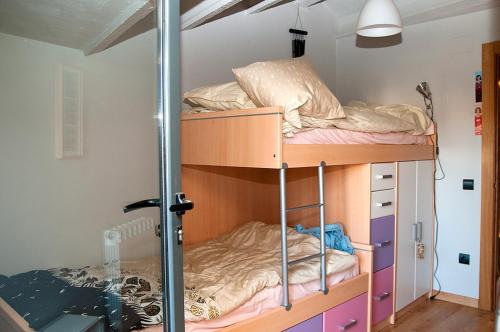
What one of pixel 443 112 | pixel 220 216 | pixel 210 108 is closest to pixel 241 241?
pixel 220 216

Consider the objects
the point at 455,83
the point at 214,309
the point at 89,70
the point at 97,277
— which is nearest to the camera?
the point at 89,70

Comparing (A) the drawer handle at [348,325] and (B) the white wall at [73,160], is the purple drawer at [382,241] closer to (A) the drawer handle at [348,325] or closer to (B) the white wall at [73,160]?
(A) the drawer handle at [348,325]

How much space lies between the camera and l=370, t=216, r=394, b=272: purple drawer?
2728 mm

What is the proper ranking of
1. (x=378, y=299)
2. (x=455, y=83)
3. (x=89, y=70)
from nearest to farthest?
(x=89, y=70) → (x=378, y=299) → (x=455, y=83)

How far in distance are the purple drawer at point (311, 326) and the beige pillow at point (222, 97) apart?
1.14 m

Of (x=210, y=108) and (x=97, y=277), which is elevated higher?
(x=210, y=108)

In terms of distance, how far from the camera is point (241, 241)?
9.32 feet

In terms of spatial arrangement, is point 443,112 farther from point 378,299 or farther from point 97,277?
point 97,277

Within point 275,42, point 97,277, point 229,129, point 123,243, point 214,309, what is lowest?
point 214,309

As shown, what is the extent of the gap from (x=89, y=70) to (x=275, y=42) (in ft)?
7.77

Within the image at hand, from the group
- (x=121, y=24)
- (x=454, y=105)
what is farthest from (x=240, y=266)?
(x=454, y=105)

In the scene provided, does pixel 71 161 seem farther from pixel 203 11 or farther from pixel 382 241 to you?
pixel 382 241

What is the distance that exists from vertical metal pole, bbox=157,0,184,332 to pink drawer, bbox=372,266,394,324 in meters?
1.79

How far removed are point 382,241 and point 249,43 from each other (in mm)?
1795
